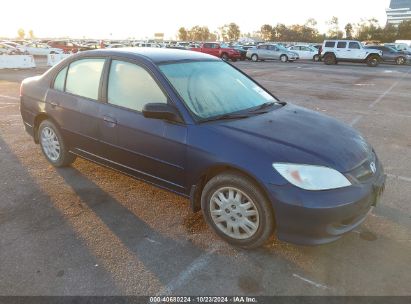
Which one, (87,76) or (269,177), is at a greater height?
(87,76)

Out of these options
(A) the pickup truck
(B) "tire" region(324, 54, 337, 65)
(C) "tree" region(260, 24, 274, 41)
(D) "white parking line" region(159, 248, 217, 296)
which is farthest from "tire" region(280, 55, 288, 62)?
(C) "tree" region(260, 24, 274, 41)

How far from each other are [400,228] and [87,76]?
379 centimetres

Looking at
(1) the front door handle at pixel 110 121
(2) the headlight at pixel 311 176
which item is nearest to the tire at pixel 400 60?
(2) the headlight at pixel 311 176

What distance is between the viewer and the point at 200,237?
327 cm

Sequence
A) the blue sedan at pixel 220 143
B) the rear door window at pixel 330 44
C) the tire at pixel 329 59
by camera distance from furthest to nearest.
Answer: the rear door window at pixel 330 44 → the tire at pixel 329 59 → the blue sedan at pixel 220 143

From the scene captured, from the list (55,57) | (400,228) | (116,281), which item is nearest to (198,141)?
(116,281)

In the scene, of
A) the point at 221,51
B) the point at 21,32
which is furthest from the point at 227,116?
the point at 21,32

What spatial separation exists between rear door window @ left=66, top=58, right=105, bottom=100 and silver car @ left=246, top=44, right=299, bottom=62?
90.4ft

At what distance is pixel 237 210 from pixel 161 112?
1.11m

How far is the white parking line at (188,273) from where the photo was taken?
2611 mm

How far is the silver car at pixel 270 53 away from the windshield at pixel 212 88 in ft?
89.3

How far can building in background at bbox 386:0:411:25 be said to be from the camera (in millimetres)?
164038

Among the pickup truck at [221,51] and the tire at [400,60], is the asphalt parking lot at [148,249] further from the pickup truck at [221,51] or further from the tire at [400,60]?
the tire at [400,60]

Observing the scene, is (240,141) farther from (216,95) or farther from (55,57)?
(55,57)
